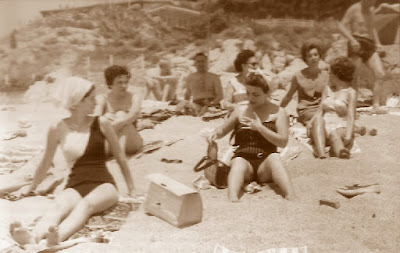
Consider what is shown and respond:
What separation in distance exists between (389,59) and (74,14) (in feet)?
27.1

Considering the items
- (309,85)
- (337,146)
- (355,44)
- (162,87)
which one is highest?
(355,44)

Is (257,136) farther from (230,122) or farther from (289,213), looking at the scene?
(289,213)

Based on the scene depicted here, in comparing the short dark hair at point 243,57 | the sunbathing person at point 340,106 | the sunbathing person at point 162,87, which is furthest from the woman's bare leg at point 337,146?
the sunbathing person at point 162,87

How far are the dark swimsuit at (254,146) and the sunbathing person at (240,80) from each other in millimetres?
1256

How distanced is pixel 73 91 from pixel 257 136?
123 cm

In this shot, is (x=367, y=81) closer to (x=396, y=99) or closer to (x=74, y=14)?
(x=396, y=99)

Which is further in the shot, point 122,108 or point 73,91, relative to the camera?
point 122,108

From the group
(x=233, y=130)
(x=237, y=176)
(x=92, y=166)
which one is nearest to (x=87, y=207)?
(x=92, y=166)

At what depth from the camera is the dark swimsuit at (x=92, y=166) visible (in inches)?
117

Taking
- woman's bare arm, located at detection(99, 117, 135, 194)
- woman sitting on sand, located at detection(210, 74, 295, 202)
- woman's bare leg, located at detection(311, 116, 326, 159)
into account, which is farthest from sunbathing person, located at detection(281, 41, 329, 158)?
woman's bare arm, located at detection(99, 117, 135, 194)

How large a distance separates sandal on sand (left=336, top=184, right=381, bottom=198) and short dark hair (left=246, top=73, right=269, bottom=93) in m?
0.83

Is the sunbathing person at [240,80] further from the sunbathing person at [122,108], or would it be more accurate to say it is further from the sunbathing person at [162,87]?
the sunbathing person at [162,87]

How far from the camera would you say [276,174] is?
10.9 feet

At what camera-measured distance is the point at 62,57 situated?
1338 cm
